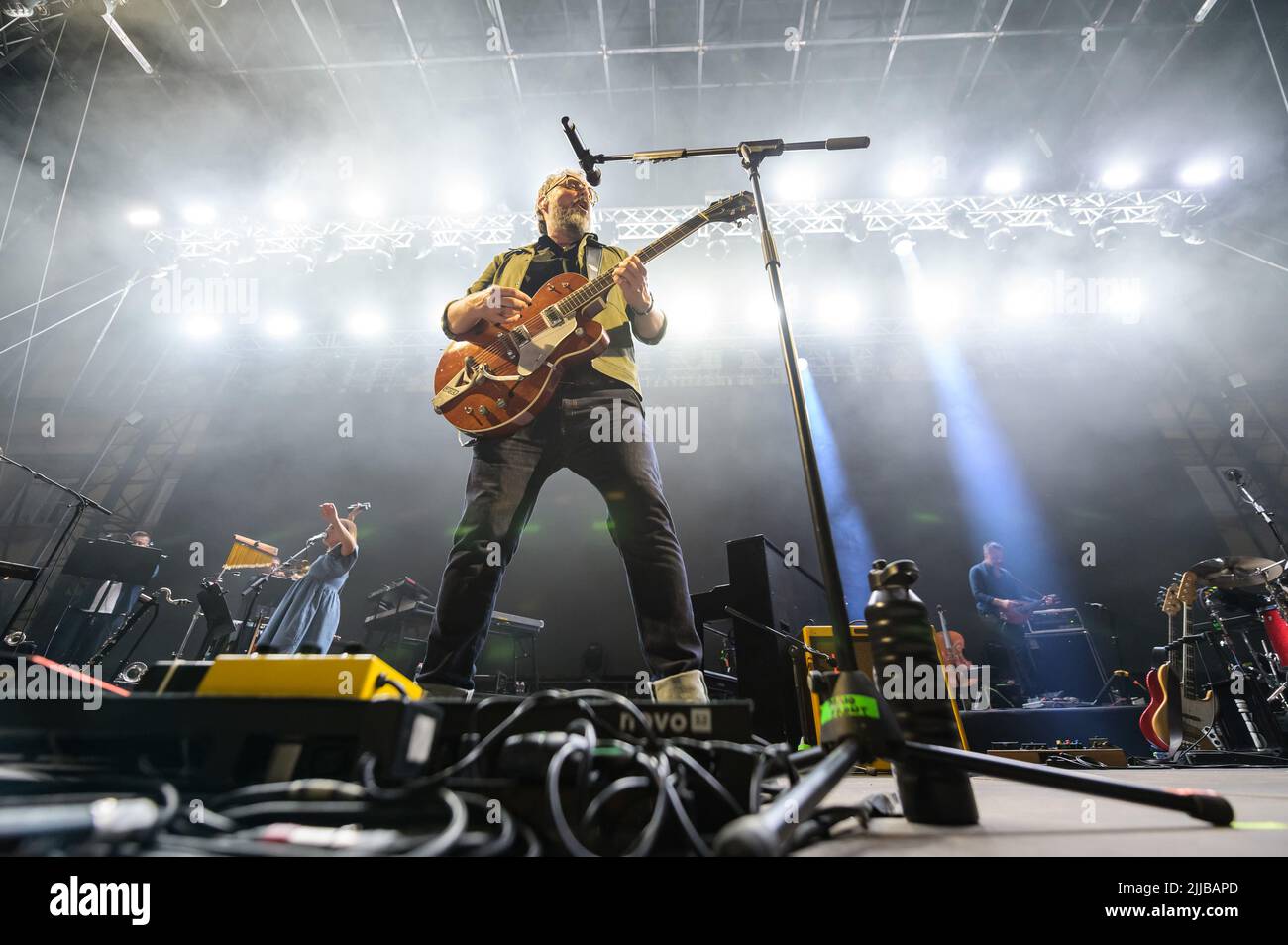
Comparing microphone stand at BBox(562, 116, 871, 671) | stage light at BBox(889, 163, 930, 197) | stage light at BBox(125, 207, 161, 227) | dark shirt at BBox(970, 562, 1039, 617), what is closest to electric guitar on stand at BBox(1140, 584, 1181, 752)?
dark shirt at BBox(970, 562, 1039, 617)

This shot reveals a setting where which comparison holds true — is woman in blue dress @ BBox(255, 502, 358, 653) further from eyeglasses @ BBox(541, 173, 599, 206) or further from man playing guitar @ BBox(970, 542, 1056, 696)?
man playing guitar @ BBox(970, 542, 1056, 696)

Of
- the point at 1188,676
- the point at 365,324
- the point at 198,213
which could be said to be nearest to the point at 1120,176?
the point at 1188,676

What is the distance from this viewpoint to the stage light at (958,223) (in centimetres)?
706

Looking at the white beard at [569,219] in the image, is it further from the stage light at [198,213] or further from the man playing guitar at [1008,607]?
the stage light at [198,213]

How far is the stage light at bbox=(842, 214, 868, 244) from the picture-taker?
7141 millimetres

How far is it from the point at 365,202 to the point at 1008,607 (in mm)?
9451

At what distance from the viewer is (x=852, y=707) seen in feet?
3.23

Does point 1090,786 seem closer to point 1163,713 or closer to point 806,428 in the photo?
point 806,428

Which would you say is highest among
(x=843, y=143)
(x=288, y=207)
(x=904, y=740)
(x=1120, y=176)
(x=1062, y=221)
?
(x=288, y=207)

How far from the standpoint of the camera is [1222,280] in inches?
306

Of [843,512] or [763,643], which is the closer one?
[763,643]

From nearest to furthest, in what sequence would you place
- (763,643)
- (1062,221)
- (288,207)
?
1. (763,643)
2. (1062,221)
3. (288,207)

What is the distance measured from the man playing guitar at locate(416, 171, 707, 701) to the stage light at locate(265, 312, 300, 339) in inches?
335

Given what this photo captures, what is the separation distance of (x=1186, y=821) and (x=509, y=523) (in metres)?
1.70
